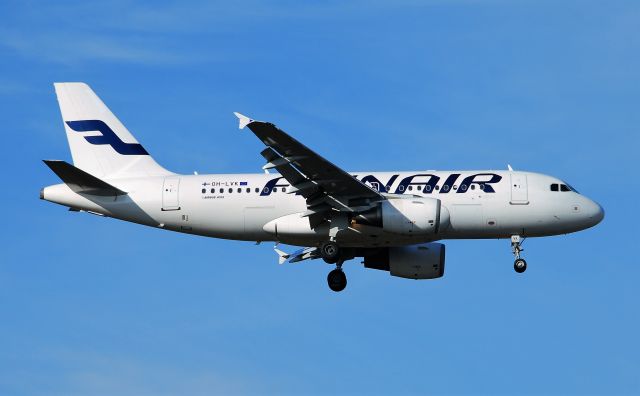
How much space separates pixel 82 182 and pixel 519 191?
18239 millimetres

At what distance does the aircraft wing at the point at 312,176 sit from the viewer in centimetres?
4538

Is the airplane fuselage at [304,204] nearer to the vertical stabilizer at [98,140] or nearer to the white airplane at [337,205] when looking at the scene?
the white airplane at [337,205]

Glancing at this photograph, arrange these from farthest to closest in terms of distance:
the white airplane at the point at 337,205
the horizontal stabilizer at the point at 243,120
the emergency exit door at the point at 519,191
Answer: the emergency exit door at the point at 519,191 < the white airplane at the point at 337,205 < the horizontal stabilizer at the point at 243,120

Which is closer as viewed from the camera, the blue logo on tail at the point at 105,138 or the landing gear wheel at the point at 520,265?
the landing gear wheel at the point at 520,265

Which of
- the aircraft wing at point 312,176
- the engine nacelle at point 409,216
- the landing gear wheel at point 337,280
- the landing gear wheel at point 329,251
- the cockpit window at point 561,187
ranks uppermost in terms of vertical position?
the cockpit window at point 561,187

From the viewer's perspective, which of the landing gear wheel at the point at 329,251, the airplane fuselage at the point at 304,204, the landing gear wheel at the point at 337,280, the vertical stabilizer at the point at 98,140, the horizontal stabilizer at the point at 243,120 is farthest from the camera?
the vertical stabilizer at the point at 98,140

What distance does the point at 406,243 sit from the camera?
50375 mm

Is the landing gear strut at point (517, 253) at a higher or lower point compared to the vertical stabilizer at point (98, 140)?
lower

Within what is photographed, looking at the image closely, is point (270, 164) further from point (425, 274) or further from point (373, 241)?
point (425, 274)

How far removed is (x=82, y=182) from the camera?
5141cm

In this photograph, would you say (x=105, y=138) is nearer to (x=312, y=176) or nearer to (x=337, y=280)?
(x=312, y=176)

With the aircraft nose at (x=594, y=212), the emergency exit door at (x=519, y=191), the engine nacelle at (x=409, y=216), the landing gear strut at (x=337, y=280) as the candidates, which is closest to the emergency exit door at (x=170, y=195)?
the landing gear strut at (x=337, y=280)

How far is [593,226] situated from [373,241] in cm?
941

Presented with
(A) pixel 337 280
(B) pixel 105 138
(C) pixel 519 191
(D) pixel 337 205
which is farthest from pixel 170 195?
Answer: (C) pixel 519 191
